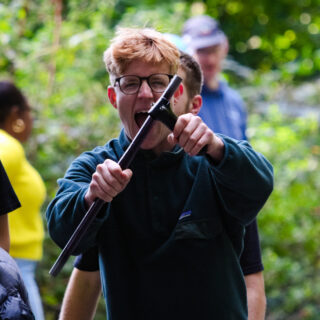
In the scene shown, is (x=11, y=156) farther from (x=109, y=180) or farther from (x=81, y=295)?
(x=109, y=180)

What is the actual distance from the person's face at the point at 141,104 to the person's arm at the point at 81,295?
1.96ft

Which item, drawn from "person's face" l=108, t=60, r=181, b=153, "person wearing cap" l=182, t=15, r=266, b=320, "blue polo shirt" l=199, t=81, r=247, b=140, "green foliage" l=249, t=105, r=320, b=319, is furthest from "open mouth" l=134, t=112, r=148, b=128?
"green foliage" l=249, t=105, r=320, b=319

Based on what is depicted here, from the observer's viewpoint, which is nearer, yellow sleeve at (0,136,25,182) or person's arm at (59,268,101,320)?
person's arm at (59,268,101,320)

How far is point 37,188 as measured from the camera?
4309 mm

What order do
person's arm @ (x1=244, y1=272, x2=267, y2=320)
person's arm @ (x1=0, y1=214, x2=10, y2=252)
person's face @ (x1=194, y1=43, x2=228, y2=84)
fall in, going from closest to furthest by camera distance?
person's arm @ (x1=0, y1=214, x2=10, y2=252) → person's arm @ (x1=244, y1=272, x2=267, y2=320) → person's face @ (x1=194, y1=43, x2=228, y2=84)

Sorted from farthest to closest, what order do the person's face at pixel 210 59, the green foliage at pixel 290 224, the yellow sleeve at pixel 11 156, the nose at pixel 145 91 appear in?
1. the green foliage at pixel 290 224
2. the person's face at pixel 210 59
3. the yellow sleeve at pixel 11 156
4. the nose at pixel 145 91

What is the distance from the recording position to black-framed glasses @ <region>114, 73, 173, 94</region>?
93.0 inches

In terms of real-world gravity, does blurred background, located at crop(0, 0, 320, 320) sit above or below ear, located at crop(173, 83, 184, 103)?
below

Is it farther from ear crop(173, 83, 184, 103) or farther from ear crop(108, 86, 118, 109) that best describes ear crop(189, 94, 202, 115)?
ear crop(108, 86, 118, 109)

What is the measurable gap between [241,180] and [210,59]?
2561mm

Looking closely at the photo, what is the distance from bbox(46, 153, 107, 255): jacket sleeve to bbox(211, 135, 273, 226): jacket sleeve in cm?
39

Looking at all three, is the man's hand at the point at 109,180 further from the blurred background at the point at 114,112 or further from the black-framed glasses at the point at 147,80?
the blurred background at the point at 114,112

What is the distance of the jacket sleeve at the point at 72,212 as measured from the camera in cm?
223

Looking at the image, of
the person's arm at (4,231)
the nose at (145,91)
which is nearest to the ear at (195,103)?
the nose at (145,91)
